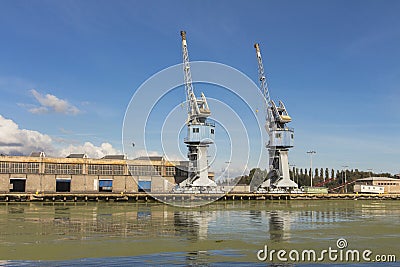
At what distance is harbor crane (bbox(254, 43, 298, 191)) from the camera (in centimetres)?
13739

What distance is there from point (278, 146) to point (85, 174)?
205 ft

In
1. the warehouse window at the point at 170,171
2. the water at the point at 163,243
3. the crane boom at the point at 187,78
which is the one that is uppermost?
the crane boom at the point at 187,78

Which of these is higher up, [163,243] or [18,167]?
[18,167]

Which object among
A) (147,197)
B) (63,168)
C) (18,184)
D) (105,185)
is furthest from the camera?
(105,185)

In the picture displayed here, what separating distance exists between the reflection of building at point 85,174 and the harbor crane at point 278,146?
30.9 m

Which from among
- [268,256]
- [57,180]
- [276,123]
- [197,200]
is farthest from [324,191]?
[268,256]

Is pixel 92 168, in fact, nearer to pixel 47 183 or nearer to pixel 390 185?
pixel 47 183

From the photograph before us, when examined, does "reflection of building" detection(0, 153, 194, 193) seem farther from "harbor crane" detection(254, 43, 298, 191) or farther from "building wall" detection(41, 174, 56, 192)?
Answer: "harbor crane" detection(254, 43, 298, 191)

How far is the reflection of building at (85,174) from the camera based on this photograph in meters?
112

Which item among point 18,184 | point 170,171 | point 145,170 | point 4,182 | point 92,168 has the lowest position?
point 18,184

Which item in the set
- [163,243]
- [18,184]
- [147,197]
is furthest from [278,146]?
[163,243]

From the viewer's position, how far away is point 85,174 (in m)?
119

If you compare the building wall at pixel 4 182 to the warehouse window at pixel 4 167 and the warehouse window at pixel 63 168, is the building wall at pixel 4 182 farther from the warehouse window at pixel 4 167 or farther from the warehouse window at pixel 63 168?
the warehouse window at pixel 63 168

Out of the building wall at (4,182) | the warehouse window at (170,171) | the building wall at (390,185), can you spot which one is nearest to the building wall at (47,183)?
the building wall at (4,182)
